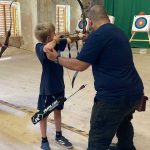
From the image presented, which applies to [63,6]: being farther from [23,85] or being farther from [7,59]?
[23,85]

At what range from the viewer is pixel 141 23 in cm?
629

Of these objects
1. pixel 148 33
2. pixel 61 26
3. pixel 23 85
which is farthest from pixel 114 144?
pixel 61 26

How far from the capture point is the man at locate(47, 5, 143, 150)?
123 cm

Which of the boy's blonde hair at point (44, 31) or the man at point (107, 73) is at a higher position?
the boy's blonde hair at point (44, 31)

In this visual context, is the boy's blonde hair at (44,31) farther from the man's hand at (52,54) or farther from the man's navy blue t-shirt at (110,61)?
the man's navy blue t-shirt at (110,61)

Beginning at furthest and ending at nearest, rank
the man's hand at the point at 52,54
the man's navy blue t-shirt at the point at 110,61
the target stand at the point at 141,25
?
the target stand at the point at 141,25 → the man's hand at the point at 52,54 → the man's navy blue t-shirt at the point at 110,61

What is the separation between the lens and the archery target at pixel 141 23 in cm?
623

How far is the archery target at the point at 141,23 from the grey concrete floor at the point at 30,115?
2395 millimetres

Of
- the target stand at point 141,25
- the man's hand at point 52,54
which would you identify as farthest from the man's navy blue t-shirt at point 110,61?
the target stand at point 141,25

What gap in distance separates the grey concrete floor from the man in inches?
20.6

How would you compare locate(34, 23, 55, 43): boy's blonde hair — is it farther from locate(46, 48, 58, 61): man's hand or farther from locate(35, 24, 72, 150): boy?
locate(46, 48, 58, 61): man's hand

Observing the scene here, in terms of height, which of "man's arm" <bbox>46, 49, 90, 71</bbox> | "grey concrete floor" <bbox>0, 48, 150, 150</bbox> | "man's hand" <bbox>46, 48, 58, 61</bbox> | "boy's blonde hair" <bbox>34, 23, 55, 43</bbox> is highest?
"boy's blonde hair" <bbox>34, 23, 55, 43</bbox>

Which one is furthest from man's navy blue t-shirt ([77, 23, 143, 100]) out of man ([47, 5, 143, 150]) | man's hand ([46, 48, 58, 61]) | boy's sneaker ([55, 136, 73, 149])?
boy's sneaker ([55, 136, 73, 149])

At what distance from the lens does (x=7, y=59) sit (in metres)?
5.10
